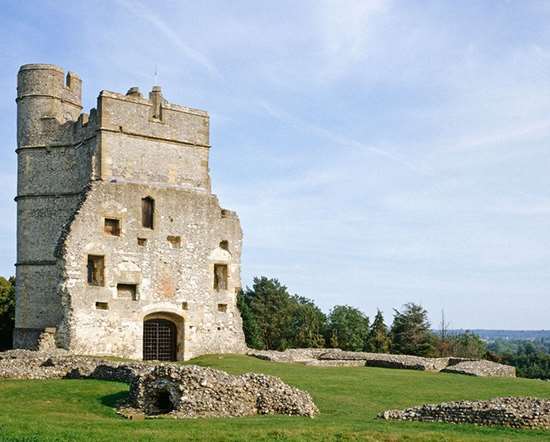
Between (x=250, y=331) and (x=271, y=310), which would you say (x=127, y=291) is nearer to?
(x=250, y=331)

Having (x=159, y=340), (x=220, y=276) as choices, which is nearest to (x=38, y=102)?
(x=220, y=276)

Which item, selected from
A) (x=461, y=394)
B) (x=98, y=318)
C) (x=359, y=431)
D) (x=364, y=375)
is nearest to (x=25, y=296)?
(x=98, y=318)

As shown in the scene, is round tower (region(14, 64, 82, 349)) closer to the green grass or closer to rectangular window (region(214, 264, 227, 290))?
rectangular window (region(214, 264, 227, 290))

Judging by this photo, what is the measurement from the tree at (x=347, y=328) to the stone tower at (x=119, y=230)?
1760 cm

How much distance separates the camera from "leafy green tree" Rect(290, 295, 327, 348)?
49.7 m

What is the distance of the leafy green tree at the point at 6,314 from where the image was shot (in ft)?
128

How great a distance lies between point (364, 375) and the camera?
25062 millimetres

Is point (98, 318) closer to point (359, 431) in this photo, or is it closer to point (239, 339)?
point (239, 339)

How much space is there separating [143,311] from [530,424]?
1775 centimetres

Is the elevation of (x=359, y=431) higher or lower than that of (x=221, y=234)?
lower

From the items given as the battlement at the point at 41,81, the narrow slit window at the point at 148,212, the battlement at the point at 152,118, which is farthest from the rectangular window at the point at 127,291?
the battlement at the point at 41,81

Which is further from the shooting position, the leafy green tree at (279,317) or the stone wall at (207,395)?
the leafy green tree at (279,317)

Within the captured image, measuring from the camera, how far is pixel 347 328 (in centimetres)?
5097

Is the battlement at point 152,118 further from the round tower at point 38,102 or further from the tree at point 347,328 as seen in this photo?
the tree at point 347,328
